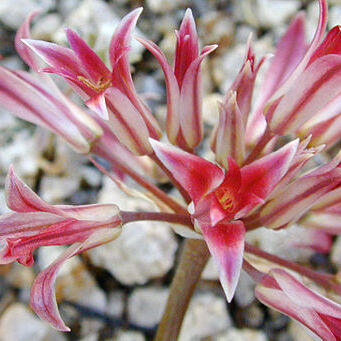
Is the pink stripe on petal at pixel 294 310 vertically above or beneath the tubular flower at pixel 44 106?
beneath

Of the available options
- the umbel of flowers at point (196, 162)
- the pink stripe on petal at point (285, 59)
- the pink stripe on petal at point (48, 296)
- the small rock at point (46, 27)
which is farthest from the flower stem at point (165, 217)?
the small rock at point (46, 27)

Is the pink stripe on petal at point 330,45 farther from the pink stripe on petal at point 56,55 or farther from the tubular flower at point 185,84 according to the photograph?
the pink stripe on petal at point 56,55

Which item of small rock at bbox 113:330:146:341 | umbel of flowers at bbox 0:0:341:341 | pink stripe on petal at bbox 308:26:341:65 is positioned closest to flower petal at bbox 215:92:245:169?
umbel of flowers at bbox 0:0:341:341

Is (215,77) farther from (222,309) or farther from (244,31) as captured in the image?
(222,309)

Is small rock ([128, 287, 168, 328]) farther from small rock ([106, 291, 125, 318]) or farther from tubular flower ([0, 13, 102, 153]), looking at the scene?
tubular flower ([0, 13, 102, 153])

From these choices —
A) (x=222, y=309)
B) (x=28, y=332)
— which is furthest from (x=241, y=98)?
(x=28, y=332)

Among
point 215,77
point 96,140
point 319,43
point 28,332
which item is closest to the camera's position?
point 319,43
